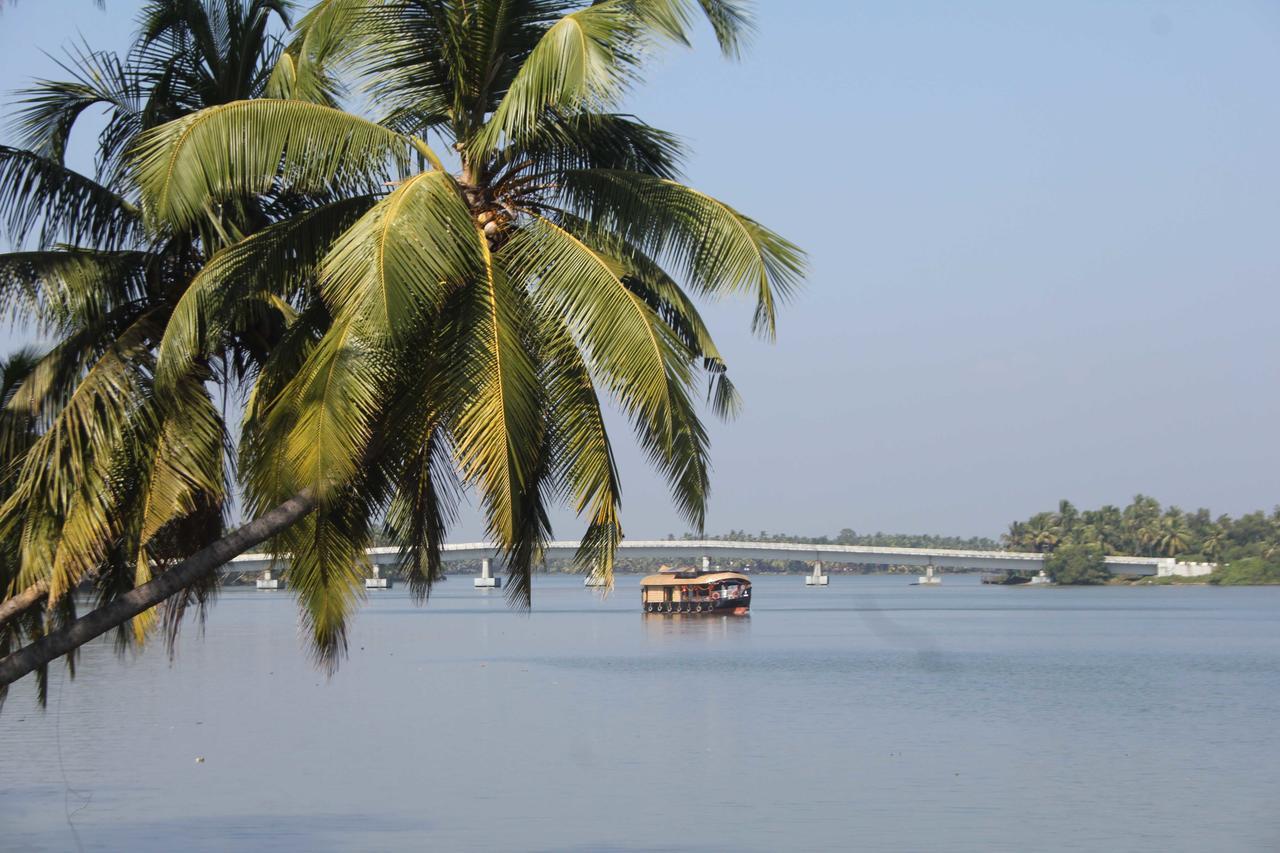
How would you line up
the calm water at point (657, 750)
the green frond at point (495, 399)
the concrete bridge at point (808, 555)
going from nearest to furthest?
1. the green frond at point (495, 399)
2. the calm water at point (657, 750)
3. the concrete bridge at point (808, 555)

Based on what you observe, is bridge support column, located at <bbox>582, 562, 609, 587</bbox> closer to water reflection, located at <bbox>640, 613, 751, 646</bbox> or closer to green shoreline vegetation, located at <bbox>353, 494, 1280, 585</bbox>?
water reflection, located at <bbox>640, 613, 751, 646</bbox>

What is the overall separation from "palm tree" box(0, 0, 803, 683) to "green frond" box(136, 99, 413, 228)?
0.02 m

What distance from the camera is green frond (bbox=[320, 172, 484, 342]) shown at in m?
9.30

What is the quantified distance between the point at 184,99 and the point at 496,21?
3.13 metres

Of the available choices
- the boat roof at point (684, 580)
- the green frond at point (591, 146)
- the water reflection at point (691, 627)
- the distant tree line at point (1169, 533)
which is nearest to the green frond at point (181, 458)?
the green frond at point (591, 146)

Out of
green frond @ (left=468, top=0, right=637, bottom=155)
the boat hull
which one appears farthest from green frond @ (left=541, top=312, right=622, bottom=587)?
the boat hull

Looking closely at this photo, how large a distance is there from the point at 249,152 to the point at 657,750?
25571 mm

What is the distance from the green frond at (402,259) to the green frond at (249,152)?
2.44ft

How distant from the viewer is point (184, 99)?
1238 centimetres

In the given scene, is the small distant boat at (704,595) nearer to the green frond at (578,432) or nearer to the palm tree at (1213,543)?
the green frond at (578,432)

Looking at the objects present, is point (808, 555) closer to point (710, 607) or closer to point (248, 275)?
point (710, 607)

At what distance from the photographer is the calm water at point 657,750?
23766 mm

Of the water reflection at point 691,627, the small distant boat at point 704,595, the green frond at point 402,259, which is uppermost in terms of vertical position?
the green frond at point 402,259

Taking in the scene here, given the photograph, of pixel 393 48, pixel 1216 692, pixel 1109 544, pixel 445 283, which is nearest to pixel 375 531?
pixel 445 283
